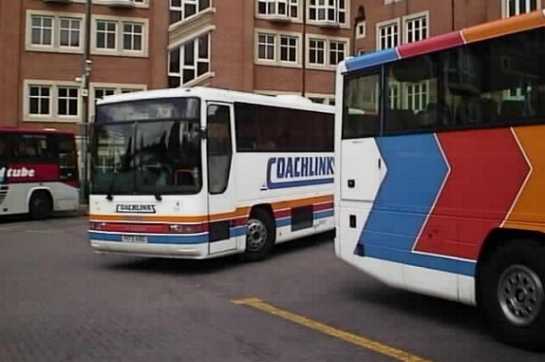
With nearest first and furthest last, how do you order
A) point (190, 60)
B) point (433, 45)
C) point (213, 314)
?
point (433, 45), point (213, 314), point (190, 60)

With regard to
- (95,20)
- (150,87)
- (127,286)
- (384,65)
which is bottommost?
(127,286)

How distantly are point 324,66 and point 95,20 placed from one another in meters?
14.7

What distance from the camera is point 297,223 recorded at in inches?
566

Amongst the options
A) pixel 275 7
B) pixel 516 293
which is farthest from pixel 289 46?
pixel 516 293

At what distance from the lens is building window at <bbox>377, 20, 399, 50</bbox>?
45.6m

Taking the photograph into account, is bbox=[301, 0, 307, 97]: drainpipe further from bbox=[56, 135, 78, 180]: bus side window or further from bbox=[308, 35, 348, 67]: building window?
bbox=[56, 135, 78, 180]: bus side window

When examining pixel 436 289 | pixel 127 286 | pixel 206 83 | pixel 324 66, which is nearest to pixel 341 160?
pixel 436 289

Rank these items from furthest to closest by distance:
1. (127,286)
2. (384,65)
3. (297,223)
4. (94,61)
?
(94,61) < (297,223) < (127,286) < (384,65)

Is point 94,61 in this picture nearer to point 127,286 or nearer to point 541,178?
point 127,286

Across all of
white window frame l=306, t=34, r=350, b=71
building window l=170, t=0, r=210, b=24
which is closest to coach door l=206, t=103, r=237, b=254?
building window l=170, t=0, r=210, b=24

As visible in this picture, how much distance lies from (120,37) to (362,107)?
114 feet

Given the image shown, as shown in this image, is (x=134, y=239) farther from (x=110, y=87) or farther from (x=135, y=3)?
(x=135, y=3)

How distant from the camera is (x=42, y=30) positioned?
40.1 meters

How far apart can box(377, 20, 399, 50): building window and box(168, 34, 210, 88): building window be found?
11.7 metres
